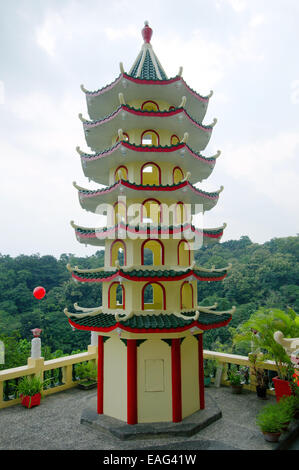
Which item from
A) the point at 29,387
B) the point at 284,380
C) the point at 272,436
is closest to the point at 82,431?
the point at 29,387

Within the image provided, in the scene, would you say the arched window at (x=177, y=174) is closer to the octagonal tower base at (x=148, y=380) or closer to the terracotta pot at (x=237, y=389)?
the octagonal tower base at (x=148, y=380)

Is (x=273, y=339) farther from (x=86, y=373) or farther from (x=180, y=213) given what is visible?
(x=86, y=373)

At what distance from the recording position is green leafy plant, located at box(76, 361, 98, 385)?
44.1 ft

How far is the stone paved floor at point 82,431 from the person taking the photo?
8.46m

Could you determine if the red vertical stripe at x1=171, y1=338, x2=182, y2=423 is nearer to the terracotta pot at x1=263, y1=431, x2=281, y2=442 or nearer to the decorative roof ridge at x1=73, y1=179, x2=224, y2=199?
the terracotta pot at x1=263, y1=431, x2=281, y2=442

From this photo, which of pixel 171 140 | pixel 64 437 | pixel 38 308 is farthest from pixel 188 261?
pixel 38 308

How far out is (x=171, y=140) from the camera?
11641mm

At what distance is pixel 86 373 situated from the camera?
530 inches

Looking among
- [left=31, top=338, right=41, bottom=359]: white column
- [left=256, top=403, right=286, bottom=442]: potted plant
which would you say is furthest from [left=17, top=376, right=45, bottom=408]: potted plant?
[left=256, top=403, right=286, bottom=442]: potted plant

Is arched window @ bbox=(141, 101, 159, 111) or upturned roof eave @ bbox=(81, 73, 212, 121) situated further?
arched window @ bbox=(141, 101, 159, 111)

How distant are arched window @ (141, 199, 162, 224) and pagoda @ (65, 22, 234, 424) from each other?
37 mm

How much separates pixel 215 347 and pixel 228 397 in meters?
28.3

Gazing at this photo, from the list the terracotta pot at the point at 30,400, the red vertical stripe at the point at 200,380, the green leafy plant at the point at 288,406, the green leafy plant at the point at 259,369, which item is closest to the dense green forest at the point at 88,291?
the terracotta pot at the point at 30,400

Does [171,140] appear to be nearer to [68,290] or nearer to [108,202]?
[108,202]
